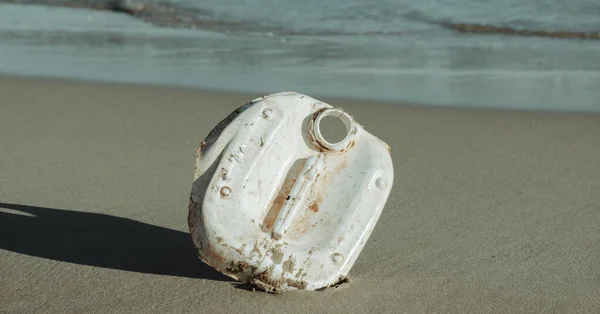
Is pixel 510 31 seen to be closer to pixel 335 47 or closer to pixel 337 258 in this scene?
pixel 335 47

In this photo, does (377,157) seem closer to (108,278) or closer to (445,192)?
(108,278)

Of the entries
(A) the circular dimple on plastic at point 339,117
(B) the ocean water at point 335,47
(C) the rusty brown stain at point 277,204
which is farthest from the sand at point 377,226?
(B) the ocean water at point 335,47

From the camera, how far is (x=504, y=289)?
342 cm

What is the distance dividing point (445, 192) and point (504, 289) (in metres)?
1.33

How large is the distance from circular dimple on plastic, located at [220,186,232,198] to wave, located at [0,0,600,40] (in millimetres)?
7596

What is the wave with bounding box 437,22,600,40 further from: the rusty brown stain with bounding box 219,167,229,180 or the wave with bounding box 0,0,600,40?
the rusty brown stain with bounding box 219,167,229,180

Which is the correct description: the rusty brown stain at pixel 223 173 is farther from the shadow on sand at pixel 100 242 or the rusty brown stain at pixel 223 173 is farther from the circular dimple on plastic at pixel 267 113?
the shadow on sand at pixel 100 242

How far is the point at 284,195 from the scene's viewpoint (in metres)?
3.35

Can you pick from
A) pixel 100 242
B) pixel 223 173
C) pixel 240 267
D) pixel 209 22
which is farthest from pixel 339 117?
pixel 209 22

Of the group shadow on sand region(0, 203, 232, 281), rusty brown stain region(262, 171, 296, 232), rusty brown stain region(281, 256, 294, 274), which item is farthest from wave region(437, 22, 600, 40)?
rusty brown stain region(281, 256, 294, 274)

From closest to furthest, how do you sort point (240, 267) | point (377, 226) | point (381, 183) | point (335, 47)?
1. point (240, 267)
2. point (381, 183)
3. point (377, 226)
4. point (335, 47)

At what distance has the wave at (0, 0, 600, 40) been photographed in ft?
34.9

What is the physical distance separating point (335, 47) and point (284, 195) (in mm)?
6442

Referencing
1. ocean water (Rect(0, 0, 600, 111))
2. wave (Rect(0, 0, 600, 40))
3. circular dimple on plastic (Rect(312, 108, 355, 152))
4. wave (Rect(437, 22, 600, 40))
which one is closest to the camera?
circular dimple on plastic (Rect(312, 108, 355, 152))
